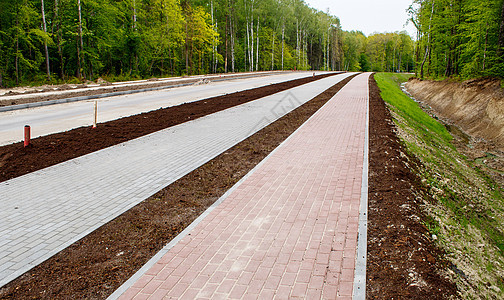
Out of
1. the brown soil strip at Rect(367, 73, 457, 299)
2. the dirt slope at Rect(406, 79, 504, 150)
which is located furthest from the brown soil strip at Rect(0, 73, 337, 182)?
the dirt slope at Rect(406, 79, 504, 150)

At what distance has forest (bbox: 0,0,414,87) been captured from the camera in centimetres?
3045

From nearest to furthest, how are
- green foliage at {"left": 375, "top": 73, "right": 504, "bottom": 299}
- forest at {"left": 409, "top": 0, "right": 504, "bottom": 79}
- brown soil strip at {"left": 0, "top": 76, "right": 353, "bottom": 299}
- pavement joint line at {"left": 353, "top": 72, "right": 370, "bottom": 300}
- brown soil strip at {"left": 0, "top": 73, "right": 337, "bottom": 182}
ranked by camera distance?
pavement joint line at {"left": 353, "top": 72, "right": 370, "bottom": 300} → brown soil strip at {"left": 0, "top": 76, "right": 353, "bottom": 299} → green foliage at {"left": 375, "top": 73, "right": 504, "bottom": 299} → brown soil strip at {"left": 0, "top": 73, "right": 337, "bottom": 182} → forest at {"left": 409, "top": 0, "right": 504, "bottom": 79}

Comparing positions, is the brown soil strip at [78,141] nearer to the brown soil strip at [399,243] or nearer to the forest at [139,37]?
the brown soil strip at [399,243]

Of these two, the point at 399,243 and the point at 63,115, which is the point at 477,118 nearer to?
the point at 399,243

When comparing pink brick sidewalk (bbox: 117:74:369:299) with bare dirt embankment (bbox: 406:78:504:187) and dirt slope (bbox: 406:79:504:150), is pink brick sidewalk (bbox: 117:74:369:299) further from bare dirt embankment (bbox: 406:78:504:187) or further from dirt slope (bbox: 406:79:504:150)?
dirt slope (bbox: 406:79:504:150)

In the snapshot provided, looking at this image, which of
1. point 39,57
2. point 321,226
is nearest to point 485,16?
point 321,226

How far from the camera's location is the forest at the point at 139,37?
30453 mm

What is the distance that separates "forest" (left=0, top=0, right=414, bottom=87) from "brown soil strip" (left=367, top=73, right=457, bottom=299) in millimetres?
30340

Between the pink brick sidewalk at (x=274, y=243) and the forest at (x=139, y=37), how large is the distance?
95.8 ft

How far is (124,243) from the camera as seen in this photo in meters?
4.82

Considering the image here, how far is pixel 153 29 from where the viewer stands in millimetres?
41781

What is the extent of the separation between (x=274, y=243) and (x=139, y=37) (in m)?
39.2

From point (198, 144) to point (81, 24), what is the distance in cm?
2928

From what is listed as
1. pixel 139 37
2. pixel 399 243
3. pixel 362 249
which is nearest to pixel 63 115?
pixel 362 249
